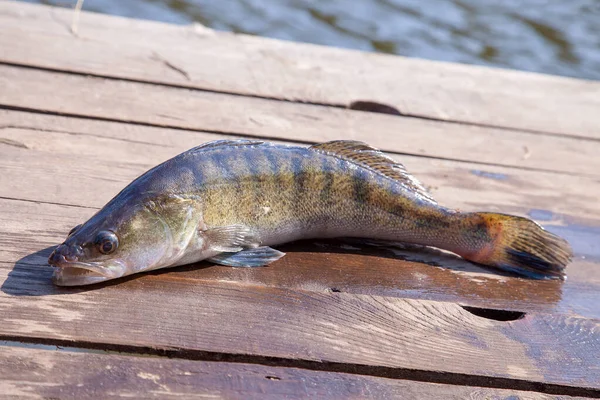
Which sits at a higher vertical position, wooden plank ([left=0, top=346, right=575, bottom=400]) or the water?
the water

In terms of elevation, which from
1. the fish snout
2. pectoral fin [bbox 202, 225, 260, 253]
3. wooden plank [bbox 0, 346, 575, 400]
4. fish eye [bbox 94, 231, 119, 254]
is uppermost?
pectoral fin [bbox 202, 225, 260, 253]

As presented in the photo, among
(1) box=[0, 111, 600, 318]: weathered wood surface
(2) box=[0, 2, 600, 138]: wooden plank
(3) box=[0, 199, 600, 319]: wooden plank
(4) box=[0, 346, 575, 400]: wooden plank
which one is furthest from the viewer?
(2) box=[0, 2, 600, 138]: wooden plank

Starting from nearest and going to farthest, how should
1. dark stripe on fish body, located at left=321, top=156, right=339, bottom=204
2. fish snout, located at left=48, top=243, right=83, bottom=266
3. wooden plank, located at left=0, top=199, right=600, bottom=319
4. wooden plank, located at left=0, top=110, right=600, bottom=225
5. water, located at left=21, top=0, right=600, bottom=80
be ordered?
fish snout, located at left=48, top=243, right=83, bottom=266 < wooden plank, located at left=0, top=199, right=600, bottom=319 < dark stripe on fish body, located at left=321, top=156, right=339, bottom=204 < wooden plank, located at left=0, top=110, right=600, bottom=225 < water, located at left=21, top=0, right=600, bottom=80

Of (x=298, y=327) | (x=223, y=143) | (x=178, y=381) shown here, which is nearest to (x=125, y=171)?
(x=223, y=143)

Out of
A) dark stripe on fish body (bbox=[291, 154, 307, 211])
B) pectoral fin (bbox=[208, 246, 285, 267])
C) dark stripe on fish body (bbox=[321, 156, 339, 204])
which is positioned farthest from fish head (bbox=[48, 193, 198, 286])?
dark stripe on fish body (bbox=[321, 156, 339, 204])

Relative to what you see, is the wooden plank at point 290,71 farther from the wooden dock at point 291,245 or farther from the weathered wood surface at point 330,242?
the weathered wood surface at point 330,242

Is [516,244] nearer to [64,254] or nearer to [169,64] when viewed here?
[64,254]

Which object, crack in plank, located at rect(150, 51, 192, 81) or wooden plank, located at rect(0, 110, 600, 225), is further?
crack in plank, located at rect(150, 51, 192, 81)

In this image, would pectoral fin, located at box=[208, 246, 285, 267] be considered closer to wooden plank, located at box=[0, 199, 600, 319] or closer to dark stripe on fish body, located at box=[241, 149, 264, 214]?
wooden plank, located at box=[0, 199, 600, 319]

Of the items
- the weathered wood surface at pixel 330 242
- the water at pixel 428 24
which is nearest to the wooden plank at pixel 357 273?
the weathered wood surface at pixel 330 242
